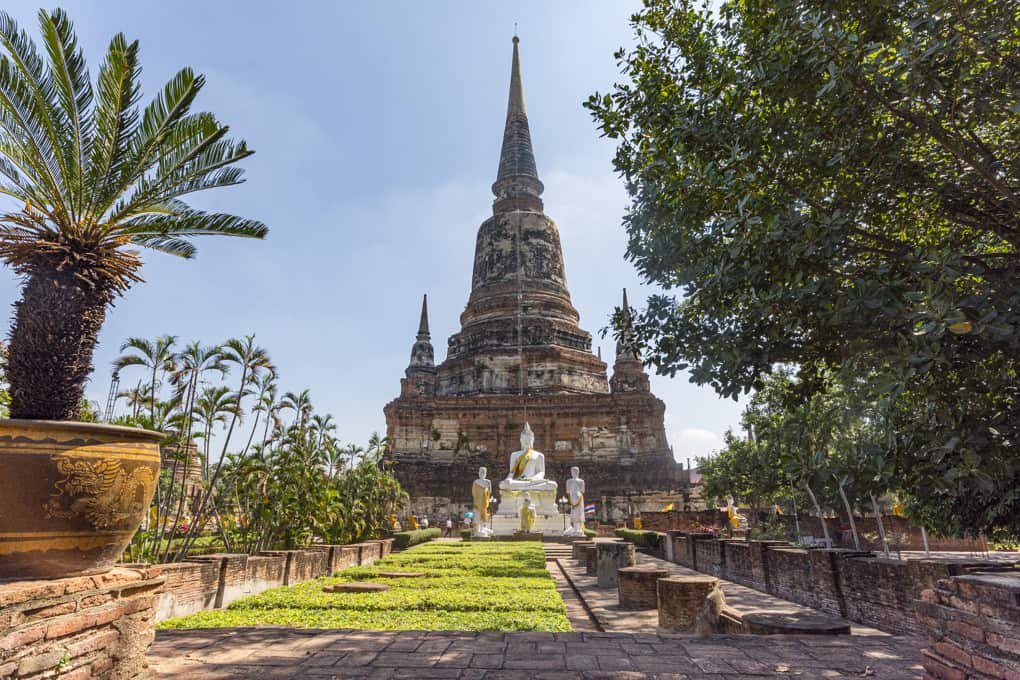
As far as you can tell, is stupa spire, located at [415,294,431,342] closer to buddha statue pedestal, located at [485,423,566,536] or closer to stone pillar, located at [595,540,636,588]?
buddha statue pedestal, located at [485,423,566,536]

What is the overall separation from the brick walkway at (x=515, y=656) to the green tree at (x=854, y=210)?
1648 millimetres

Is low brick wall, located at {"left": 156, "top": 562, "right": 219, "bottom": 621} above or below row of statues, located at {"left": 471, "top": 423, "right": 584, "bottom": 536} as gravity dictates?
below

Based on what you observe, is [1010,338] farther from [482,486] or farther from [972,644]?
[482,486]

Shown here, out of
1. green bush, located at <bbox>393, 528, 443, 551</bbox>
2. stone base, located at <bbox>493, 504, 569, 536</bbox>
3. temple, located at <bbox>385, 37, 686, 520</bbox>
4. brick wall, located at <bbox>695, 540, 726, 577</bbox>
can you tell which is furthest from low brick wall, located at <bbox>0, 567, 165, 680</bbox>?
temple, located at <bbox>385, 37, 686, 520</bbox>

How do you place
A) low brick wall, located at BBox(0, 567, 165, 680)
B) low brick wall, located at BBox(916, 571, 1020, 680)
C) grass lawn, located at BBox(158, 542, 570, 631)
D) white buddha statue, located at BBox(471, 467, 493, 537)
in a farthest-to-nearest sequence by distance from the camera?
white buddha statue, located at BBox(471, 467, 493, 537)
grass lawn, located at BBox(158, 542, 570, 631)
low brick wall, located at BBox(916, 571, 1020, 680)
low brick wall, located at BBox(0, 567, 165, 680)

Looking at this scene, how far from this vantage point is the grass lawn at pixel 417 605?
6676 millimetres

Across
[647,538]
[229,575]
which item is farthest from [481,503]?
[229,575]

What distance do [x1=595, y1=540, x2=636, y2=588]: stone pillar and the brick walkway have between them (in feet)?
18.6

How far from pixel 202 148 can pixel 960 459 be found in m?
7.03

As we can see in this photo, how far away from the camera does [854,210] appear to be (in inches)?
228

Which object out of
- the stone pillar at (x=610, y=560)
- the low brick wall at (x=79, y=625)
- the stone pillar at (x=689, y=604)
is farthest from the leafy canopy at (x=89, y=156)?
the stone pillar at (x=610, y=560)

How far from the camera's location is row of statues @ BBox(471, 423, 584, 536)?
23141 millimetres

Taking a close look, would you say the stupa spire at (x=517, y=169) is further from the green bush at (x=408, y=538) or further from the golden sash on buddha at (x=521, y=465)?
the green bush at (x=408, y=538)

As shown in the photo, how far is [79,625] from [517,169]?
139ft
